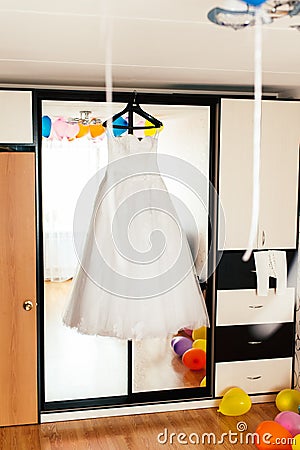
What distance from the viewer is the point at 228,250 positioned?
4.22 metres

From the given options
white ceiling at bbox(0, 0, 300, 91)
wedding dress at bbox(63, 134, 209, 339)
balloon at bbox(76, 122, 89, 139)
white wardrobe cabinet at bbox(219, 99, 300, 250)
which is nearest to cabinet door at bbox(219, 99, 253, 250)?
white wardrobe cabinet at bbox(219, 99, 300, 250)

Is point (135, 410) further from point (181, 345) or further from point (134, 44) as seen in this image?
point (134, 44)

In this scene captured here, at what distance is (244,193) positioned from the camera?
4215 mm

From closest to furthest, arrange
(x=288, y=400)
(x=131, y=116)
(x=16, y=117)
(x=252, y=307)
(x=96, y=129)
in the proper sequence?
(x=131, y=116) → (x=16, y=117) → (x=96, y=129) → (x=288, y=400) → (x=252, y=307)

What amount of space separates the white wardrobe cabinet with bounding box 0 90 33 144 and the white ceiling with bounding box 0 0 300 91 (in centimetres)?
13

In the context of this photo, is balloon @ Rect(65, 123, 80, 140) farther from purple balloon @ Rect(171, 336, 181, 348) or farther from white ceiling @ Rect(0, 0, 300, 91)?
purple balloon @ Rect(171, 336, 181, 348)

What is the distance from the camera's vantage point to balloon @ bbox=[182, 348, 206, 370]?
436cm

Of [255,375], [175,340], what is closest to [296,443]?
[255,375]

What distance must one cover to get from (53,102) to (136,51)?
1.38 m

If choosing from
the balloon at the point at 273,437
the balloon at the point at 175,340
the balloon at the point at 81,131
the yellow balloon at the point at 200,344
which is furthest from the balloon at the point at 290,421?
the balloon at the point at 81,131

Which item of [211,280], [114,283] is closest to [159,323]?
[114,283]

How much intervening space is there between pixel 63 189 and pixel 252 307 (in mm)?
1546

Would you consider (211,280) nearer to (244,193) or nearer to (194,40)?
(244,193)

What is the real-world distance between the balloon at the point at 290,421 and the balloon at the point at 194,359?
2.34 ft
